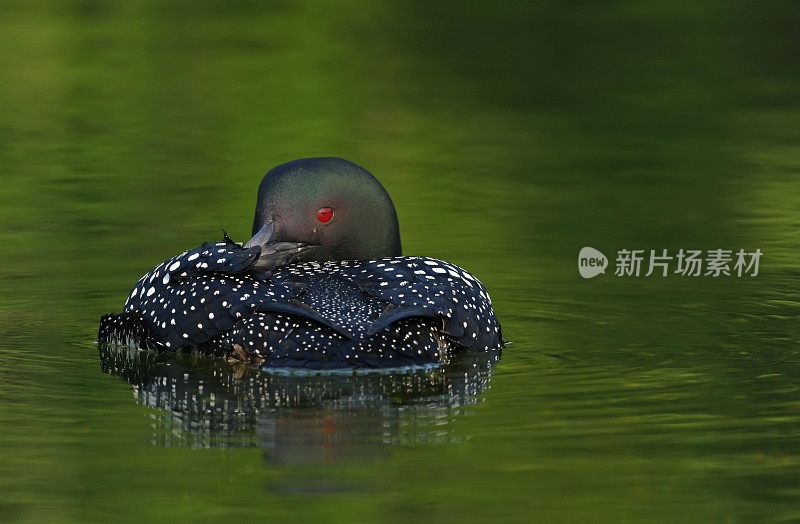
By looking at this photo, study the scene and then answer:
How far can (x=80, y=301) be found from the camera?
26.2ft

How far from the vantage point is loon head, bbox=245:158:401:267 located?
7.10 m

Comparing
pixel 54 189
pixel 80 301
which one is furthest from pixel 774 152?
pixel 80 301

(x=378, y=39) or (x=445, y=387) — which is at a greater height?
(x=378, y=39)

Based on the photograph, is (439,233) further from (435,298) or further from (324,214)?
(435,298)

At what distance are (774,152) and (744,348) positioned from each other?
5.97m

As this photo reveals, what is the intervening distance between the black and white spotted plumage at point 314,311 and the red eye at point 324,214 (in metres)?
0.22

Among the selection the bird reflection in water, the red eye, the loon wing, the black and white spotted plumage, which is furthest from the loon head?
the bird reflection in water

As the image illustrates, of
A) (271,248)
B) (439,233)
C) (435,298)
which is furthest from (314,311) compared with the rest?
(439,233)

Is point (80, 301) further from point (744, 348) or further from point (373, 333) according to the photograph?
point (744, 348)

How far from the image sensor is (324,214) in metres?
7.13

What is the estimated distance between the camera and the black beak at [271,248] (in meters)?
6.77

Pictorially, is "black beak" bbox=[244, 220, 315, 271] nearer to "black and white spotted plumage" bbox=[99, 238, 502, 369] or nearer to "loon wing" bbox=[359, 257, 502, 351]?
"black and white spotted plumage" bbox=[99, 238, 502, 369]

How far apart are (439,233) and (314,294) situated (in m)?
3.30

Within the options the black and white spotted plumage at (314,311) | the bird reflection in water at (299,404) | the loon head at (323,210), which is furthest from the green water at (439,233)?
the loon head at (323,210)
